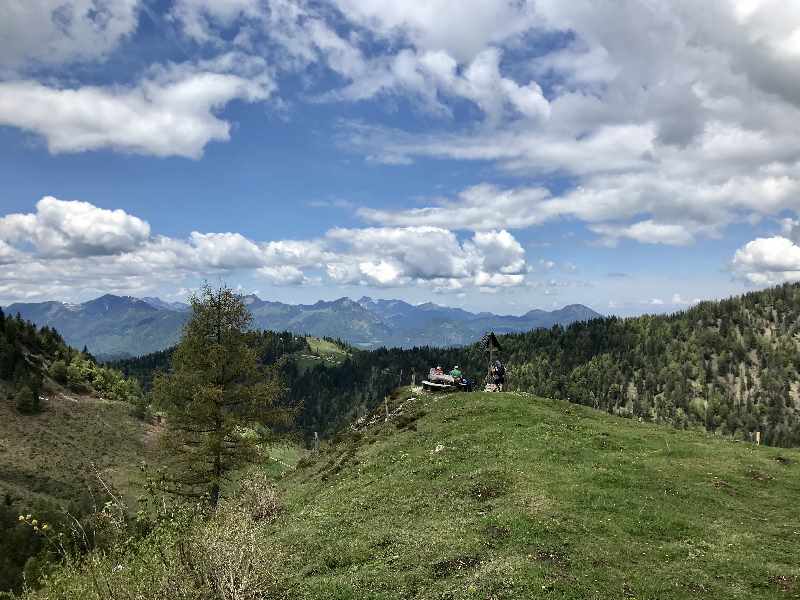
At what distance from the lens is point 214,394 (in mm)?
37406

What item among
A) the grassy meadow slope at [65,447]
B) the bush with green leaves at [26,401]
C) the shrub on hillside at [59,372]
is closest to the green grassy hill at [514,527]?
the grassy meadow slope at [65,447]

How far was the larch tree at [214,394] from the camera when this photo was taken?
38469 millimetres

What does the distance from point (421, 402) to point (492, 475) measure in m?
27.1

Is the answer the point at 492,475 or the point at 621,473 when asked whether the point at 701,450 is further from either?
the point at 492,475

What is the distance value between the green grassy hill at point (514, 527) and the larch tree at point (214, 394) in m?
6.62

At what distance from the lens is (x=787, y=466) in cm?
3400

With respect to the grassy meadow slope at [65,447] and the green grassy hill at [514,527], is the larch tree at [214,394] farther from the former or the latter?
the grassy meadow slope at [65,447]

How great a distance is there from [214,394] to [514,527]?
24.1 meters

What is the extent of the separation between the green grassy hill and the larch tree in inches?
260

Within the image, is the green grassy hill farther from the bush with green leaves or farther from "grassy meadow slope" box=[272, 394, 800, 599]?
the bush with green leaves

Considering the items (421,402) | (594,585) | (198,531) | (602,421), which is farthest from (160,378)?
(602,421)

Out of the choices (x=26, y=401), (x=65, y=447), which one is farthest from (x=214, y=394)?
(x=26, y=401)

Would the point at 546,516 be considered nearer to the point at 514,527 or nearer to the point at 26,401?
the point at 514,527

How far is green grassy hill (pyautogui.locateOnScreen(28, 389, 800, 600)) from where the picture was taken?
17484 millimetres
